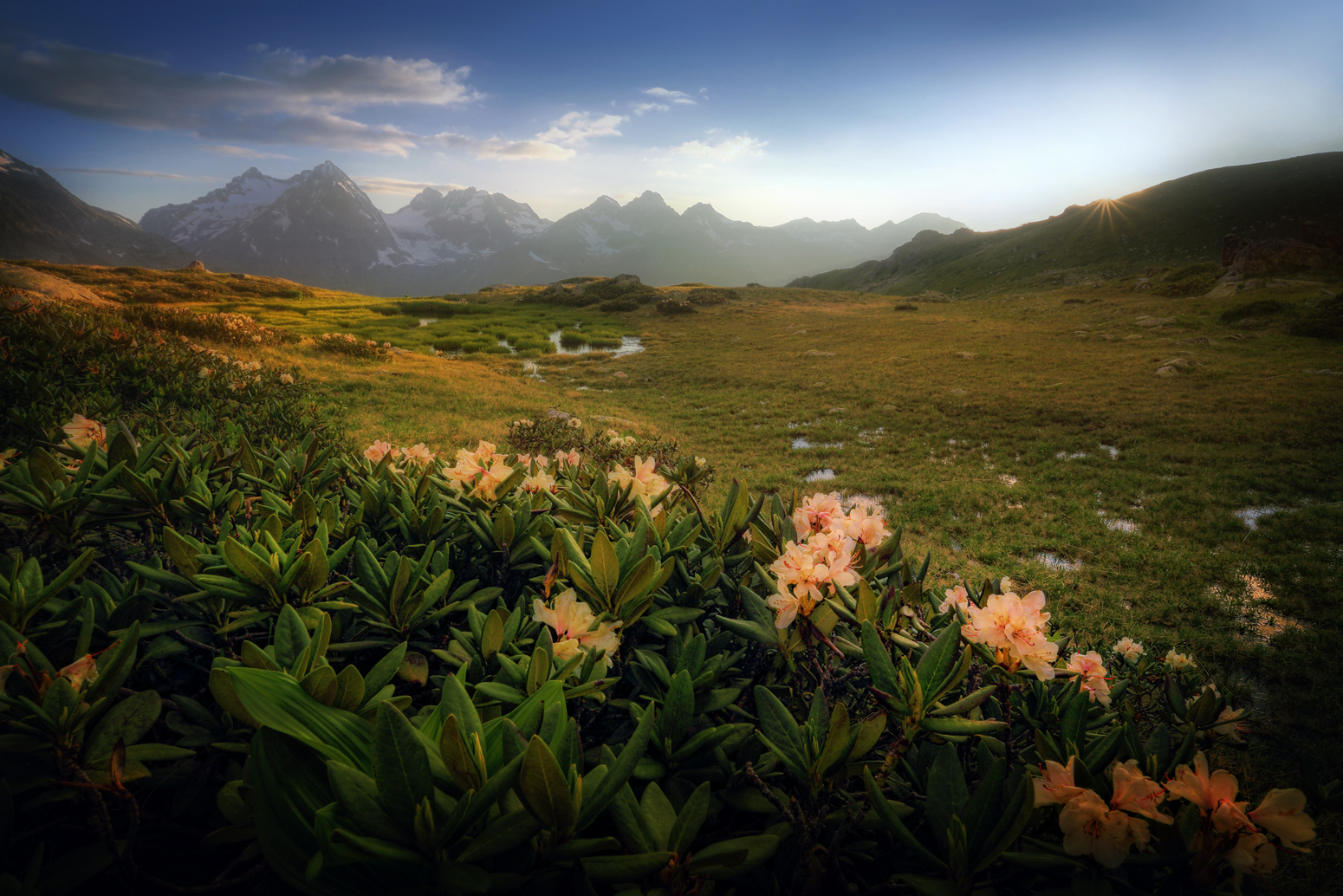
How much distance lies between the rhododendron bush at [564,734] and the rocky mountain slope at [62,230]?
64.1 meters

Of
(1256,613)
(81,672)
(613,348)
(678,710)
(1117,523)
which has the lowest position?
(1256,613)

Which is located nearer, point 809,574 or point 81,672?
point 81,672

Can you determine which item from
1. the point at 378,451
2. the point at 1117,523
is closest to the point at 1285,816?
the point at 378,451

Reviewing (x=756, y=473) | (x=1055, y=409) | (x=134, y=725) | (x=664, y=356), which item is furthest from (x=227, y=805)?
(x=664, y=356)

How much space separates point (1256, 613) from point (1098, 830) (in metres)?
5.10

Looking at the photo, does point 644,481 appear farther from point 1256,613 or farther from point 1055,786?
point 1256,613

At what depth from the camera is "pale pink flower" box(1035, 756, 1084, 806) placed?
748 mm

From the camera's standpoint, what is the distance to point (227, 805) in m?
0.71

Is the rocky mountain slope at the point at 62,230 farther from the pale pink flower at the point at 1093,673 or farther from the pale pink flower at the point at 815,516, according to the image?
the pale pink flower at the point at 1093,673

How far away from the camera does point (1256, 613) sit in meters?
3.84

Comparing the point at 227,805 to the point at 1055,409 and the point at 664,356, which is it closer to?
the point at 1055,409

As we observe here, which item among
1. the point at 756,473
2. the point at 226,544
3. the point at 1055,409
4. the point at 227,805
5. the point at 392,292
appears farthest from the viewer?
the point at 392,292

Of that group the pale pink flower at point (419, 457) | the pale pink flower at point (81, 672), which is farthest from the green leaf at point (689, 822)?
the pale pink flower at point (419, 457)

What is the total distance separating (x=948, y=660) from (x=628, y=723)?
24.9 inches
